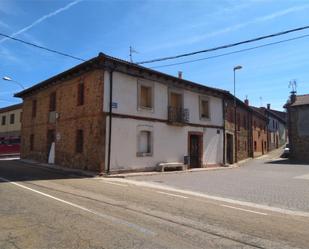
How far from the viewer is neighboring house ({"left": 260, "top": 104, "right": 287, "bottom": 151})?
5071 centimetres

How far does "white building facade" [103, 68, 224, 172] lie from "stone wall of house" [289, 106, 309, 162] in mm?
12412

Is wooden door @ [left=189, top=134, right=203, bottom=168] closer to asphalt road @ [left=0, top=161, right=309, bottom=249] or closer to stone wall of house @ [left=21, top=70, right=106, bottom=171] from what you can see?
stone wall of house @ [left=21, top=70, right=106, bottom=171]

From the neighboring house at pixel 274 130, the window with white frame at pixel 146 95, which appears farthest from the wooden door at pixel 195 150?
the neighboring house at pixel 274 130

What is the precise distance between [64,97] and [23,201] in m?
14.3

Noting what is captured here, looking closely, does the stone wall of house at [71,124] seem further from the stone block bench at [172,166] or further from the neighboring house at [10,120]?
the neighboring house at [10,120]

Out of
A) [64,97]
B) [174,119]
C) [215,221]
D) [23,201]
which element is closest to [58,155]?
[64,97]

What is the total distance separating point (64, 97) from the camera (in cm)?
2230

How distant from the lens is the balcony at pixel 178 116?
22.2m

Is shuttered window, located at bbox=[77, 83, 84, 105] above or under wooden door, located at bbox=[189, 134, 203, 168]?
above

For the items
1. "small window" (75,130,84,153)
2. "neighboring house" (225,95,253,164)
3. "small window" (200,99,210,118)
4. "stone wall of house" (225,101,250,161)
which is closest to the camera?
"small window" (75,130,84,153)

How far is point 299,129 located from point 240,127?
6949 millimetres

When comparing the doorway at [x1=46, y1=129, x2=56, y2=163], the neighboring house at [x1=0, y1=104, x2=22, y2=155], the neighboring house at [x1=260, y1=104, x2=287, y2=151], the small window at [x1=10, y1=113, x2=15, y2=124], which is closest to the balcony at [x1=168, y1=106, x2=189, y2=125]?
the doorway at [x1=46, y1=129, x2=56, y2=163]

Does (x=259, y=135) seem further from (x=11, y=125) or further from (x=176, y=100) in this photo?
(x=11, y=125)

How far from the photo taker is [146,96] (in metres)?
21.1
